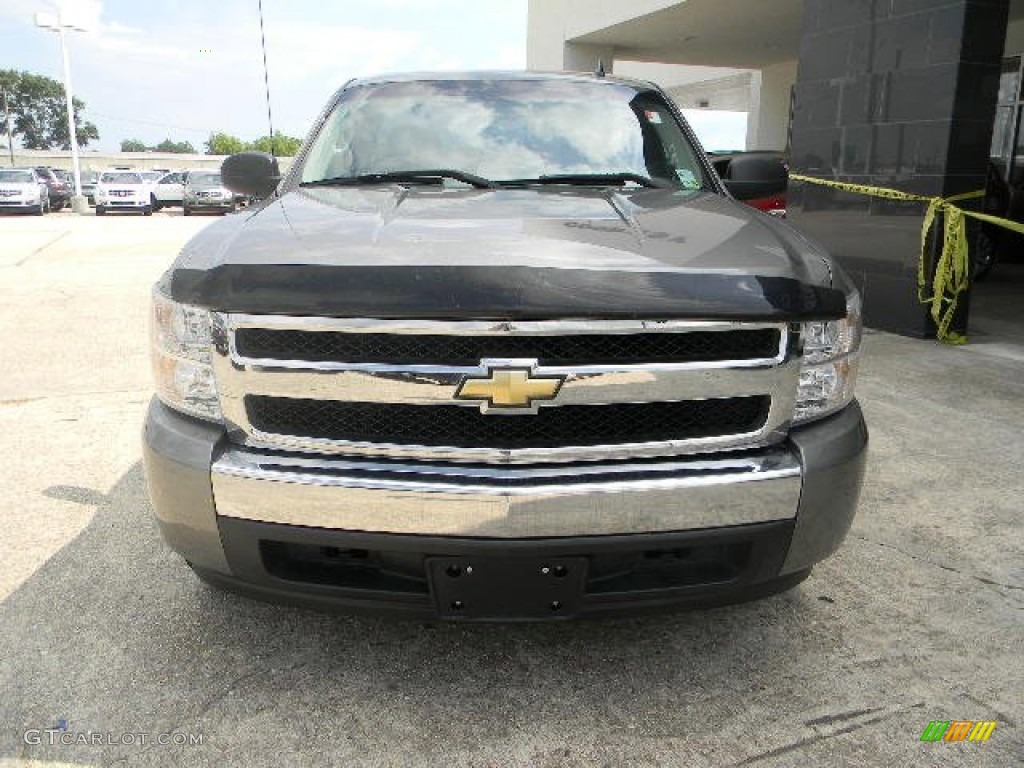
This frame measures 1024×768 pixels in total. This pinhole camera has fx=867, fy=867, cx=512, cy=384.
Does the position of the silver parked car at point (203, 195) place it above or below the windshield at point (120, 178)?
below

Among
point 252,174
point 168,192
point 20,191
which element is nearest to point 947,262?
point 252,174

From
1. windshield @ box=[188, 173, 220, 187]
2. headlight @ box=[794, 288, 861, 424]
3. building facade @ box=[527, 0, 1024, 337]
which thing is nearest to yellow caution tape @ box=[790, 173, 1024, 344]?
building facade @ box=[527, 0, 1024, 337]

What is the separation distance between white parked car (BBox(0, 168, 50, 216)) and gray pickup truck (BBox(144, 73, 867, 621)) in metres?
30.2

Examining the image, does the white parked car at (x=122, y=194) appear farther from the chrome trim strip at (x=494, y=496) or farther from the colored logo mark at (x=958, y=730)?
the colored logo mark at (x=958, y=730)

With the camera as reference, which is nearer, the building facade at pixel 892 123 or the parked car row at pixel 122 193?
the building facade at pixel 892 123

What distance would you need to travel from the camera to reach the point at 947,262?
7.12m

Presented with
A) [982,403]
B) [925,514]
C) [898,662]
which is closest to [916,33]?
[982,403]

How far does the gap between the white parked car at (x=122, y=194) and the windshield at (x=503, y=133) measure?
28.9 metres

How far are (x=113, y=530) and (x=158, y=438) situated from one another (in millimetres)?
1442

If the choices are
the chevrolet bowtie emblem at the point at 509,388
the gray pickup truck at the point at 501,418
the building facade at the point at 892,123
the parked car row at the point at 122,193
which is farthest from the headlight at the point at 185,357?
the parked car row at the point at 122,193

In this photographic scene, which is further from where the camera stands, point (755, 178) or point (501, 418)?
point (755, 178)

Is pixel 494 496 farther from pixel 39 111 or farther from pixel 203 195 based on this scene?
pixel 39 111

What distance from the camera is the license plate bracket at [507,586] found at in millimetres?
2066

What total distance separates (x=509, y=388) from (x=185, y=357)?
2.83ft
